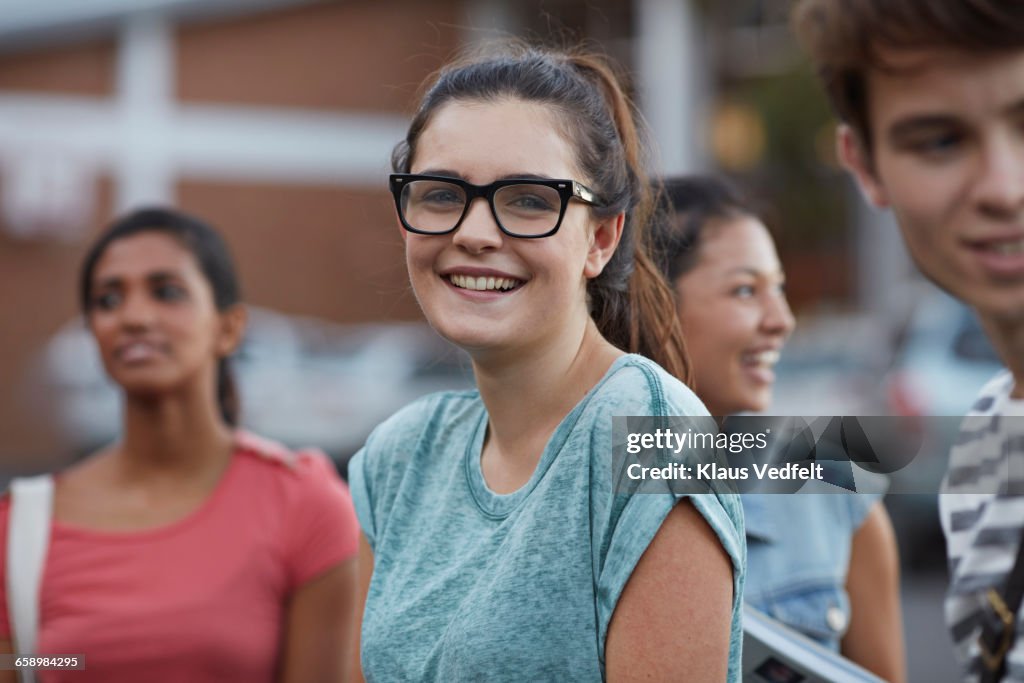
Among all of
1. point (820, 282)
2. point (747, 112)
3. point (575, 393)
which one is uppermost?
point (747, 112)

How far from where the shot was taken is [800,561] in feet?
8.58

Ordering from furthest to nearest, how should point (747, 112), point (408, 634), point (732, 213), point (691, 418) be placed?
point (747, 112) < point (732, 213) < point (408, 634) < point (691, 418)

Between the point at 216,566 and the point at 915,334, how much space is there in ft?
23.2

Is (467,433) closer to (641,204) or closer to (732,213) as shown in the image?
(641,204)

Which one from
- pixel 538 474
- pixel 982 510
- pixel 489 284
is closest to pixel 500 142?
pixel 489 284

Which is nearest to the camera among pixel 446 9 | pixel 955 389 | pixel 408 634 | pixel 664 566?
pixel 664 566

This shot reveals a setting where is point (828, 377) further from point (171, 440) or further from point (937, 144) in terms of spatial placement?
point (937, 144)

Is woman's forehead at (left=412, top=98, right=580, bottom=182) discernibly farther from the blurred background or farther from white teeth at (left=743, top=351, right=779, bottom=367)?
the blurred background

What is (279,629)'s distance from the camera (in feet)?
9.75

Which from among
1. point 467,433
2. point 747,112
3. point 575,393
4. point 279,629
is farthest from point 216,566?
point 747,112

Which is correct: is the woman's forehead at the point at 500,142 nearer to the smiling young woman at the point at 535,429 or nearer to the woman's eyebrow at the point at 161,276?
the smiling young woman at the point at 535,429

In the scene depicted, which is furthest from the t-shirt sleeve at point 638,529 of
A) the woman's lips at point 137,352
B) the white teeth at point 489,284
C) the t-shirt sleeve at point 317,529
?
the woman's lips at point 137,352

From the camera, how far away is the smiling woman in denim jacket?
2.60 m
